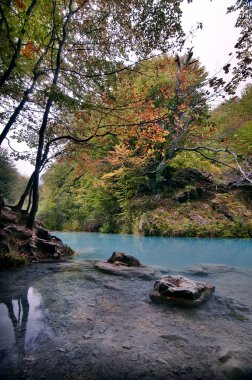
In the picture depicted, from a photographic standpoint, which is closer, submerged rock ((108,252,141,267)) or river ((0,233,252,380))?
river ((0,233,252,380))

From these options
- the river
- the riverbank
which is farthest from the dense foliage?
the river

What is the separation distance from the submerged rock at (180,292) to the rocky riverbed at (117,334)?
106mm

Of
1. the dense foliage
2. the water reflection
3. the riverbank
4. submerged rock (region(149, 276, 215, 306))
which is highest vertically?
the dense foliage

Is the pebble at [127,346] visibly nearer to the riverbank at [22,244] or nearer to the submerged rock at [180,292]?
the submerged rock at [180,292]

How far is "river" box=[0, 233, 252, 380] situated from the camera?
1.66 m

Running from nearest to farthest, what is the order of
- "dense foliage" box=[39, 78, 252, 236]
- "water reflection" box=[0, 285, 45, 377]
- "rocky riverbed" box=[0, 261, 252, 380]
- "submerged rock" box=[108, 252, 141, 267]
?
"rocky riverbed" box=[0, 261, 252, 380] < "water reflection" box=[0, 285, 45, 377] < "submerged rock" box=[108, 252, 141, 267] < "dense foliage" box=[39, 78, 252, 236]

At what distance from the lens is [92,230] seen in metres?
14.7

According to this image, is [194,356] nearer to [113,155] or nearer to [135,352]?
[135,352]

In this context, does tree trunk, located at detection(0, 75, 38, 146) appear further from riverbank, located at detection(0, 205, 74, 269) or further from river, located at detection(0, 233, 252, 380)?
river, located at detection(0, 233, 252, 380)

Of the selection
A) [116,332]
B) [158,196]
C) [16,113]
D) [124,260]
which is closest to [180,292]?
[116,332]

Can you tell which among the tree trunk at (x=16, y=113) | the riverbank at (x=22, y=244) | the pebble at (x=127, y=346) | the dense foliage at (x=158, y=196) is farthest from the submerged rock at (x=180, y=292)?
the dense foliage at (x=158, y=196)

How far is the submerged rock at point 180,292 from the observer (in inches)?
113

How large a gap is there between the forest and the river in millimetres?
3042

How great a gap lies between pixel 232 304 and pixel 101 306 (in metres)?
1.64
